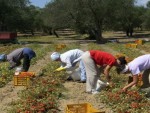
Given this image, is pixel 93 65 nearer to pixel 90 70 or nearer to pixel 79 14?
pixel 90 70

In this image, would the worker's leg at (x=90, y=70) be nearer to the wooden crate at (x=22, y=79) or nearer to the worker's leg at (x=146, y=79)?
the worker's leg at (x=146, y=79)

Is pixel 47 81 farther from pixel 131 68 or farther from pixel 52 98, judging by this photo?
pixel 131 68

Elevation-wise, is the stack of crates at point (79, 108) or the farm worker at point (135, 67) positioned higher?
the farm worker at point (135, 67)

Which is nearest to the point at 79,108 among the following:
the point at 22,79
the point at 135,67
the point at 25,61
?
the point at 135,67

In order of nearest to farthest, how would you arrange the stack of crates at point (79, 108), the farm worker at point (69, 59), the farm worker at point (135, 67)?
the stack of crates at point (79, 108), the farm worker at point (135, 67), the farm worker at point (69, 59)

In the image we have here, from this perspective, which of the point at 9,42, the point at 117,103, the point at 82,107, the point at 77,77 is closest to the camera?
the point at 82,107

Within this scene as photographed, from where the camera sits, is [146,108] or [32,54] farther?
[32,54]

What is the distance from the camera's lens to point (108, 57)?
33.9ft

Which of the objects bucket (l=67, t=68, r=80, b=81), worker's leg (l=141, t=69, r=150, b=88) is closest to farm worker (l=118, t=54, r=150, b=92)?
worker's leg (l=141, t=69, r=150, b=88)

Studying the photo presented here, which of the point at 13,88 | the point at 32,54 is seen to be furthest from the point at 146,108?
the point at 32,54

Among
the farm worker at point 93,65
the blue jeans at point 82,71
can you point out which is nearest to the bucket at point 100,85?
the farm worker at point 93,65

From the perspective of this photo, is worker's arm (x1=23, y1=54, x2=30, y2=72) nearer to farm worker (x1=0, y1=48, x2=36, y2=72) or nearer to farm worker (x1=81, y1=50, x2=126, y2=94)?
farm worker (x1=0, y1=48, x2=36, y2=72)

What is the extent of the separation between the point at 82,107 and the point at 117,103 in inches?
51.7

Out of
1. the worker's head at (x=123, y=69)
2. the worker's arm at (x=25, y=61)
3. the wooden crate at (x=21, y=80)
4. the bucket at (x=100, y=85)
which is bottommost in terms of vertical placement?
the wooden crate at (x=21, y=80)
